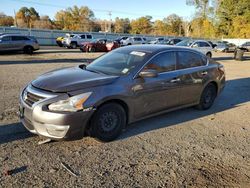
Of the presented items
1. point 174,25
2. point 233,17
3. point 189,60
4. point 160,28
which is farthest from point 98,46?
point 174,25

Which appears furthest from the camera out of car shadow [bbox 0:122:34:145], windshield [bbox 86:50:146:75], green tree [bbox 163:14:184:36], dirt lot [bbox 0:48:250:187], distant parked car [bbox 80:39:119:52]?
green tree [bbox 163:14:184:36]

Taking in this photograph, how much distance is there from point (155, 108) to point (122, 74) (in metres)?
1.03

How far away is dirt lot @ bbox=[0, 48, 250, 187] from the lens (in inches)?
137

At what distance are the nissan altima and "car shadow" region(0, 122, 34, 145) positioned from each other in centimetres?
36

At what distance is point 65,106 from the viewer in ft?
13.1

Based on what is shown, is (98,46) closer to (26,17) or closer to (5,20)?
(5,20)

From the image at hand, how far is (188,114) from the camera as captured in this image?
6.32 meters

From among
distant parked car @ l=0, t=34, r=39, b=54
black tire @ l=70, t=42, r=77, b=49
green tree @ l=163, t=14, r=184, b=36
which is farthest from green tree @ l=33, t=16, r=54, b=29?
distant parked car @ l=0, t=34, r=39, b=54

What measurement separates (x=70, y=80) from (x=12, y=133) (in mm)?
1478

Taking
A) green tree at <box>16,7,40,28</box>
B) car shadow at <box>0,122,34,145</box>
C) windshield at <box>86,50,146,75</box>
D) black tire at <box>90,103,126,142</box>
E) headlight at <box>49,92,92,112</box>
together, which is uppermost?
green tree at <box>16,7,40,28</box>

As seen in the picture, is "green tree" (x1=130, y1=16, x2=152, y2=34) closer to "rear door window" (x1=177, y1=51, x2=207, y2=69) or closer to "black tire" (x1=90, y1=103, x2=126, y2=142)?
"rear door window" (x1=177, y1=51, x2=207, y2=69)

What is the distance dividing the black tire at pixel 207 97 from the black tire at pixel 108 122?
106 inches

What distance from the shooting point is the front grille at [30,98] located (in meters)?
4.10

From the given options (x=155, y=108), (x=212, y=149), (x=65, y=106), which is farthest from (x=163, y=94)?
(x=65, y=106)
